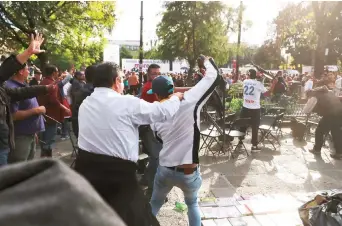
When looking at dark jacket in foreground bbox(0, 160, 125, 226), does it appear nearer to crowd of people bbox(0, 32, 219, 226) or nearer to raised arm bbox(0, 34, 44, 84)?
crowd of people bbox(0, 32, 219, 226)

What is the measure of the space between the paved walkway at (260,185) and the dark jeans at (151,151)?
1.49 feet

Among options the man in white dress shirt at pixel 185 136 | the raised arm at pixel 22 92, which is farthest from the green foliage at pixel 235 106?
the man in white dress shirt at pixel 185 136

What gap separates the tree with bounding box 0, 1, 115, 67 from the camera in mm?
16141

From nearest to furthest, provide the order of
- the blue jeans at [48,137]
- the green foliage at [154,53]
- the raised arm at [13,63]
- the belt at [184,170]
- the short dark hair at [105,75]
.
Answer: the short dark hair at [105,75]
the belt at [184,170]
the raised arm at [13,63]
the blue jeans at [48,137]
the green foliage at [154,53]

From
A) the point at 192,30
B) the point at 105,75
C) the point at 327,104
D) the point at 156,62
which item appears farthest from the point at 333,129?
the point at 156,62

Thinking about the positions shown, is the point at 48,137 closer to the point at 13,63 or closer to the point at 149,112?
the point at 13,63

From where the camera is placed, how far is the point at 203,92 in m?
3.23

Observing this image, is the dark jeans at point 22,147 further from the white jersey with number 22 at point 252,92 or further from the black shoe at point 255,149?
the black shoe at point 255,149

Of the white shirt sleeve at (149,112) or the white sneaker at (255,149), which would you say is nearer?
the white shirt sleeve at (149,112)

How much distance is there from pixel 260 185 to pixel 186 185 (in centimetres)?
285

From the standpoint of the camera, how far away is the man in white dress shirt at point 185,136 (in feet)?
10.6

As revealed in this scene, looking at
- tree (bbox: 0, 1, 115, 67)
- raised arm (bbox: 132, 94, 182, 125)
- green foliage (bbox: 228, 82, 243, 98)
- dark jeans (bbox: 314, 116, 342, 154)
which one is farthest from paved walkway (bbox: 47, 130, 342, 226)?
tree (bbox: 0, 1, 115, 67)

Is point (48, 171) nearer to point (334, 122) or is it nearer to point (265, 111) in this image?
point (334, 122)

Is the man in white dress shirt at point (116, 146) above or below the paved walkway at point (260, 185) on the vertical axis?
above
